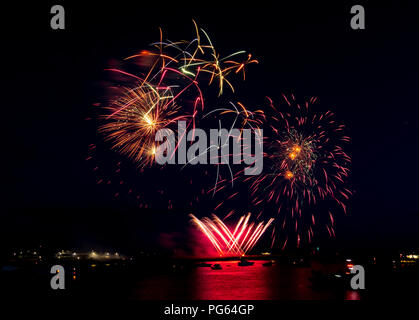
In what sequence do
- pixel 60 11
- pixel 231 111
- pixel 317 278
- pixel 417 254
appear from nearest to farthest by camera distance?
pixel 60 11 → pixel 231 111 → pixel 317 278 → pixel 417 254

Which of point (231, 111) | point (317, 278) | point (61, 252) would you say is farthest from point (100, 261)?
point (231, 111)

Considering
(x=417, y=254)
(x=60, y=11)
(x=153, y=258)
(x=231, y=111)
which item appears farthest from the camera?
(x=153, y=258)

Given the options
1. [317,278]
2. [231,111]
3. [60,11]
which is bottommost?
[317,278]
